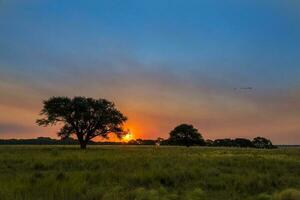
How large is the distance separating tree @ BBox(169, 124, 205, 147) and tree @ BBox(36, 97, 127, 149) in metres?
47.7

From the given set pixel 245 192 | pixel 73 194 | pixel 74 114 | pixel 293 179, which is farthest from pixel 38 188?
pixel 74 114

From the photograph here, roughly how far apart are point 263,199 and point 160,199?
3975 mm

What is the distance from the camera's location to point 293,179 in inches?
968

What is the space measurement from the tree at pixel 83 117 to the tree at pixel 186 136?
47.7m

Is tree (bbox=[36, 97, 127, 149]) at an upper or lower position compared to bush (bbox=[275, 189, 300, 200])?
upper

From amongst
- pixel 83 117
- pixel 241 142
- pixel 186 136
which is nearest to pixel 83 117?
pixel 83 117

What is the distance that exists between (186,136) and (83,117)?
53.8 meters

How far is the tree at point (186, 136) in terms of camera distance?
134 meters

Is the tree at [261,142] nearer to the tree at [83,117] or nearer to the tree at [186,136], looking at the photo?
the tree at [186,136]

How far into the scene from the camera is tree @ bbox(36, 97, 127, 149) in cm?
8612

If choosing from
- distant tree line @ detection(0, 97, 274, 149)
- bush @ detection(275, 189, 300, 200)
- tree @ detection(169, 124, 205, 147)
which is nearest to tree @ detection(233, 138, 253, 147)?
tree @ detection(169, 124, 205, 147)

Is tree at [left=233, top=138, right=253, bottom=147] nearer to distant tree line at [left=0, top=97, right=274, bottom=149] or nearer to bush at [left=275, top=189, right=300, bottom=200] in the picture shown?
distant tree line at [left=0, top=97, right=274, bottom=149]

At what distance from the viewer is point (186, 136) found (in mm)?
134500

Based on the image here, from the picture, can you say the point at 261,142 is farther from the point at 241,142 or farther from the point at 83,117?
the point at 83,117
